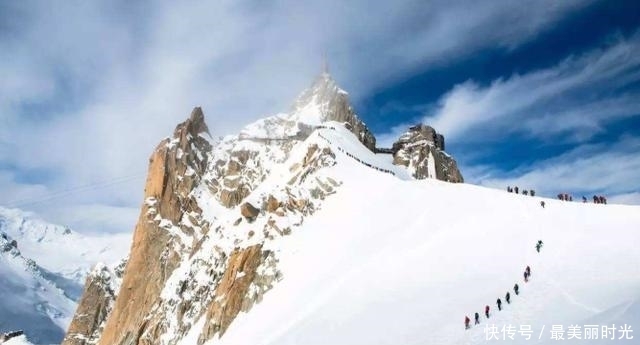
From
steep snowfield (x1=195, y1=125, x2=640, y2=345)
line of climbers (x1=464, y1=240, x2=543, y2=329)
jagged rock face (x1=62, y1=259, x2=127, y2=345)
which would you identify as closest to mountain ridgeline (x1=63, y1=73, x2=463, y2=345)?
jagged rock face (x1=62, y1=259, x2=127, y2=345)

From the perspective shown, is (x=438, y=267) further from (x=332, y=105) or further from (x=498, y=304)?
(x=332, y=105)

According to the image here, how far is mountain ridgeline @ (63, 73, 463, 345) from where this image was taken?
86.4 m

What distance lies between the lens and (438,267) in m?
56.9

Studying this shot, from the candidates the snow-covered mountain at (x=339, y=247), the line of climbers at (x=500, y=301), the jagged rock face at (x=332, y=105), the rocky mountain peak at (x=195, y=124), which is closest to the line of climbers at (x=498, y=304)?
the line of climbers at (x=500, y=301)

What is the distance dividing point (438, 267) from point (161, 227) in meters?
87.5

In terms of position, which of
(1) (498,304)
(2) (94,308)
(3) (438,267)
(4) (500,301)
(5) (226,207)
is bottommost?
(1) (498,304)

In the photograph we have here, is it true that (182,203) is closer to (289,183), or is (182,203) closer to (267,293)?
(289,183)

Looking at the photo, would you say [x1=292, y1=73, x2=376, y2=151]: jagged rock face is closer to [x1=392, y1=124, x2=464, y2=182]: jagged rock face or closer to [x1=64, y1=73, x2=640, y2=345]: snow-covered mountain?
[x1=64, y1=73, x2=640, y2=345]: snow-covered mountain

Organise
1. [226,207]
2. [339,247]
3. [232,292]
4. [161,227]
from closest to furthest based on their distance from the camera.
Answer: [339,247]
[232,292]
[226,207]
[161,227]

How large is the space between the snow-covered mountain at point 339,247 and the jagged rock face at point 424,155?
1.49 ft

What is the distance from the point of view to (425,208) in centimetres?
7506

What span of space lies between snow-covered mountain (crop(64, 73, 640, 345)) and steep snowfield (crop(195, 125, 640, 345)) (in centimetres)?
19

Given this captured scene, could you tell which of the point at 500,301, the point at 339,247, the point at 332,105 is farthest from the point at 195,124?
the point at 500,301

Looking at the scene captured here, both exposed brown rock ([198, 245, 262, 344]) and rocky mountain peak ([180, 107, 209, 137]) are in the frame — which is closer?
exposed brown rock ([198, 245, 262, 344])
